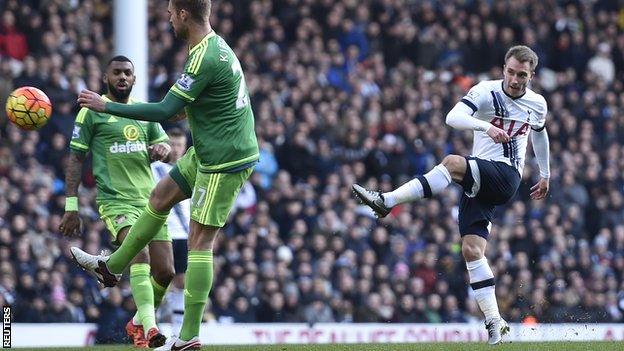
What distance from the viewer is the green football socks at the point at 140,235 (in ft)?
31.3

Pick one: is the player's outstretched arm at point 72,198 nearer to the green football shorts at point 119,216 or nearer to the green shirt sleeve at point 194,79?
the green football shorts at point 119,216

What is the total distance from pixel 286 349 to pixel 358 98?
10913 mm

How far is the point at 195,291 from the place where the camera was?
29.8 feet

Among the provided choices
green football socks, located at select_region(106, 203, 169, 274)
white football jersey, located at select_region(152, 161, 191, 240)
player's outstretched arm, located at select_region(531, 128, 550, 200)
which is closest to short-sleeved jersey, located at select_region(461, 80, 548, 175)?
player's outstretched arm, located at select_region(531, 128, 550, 200)

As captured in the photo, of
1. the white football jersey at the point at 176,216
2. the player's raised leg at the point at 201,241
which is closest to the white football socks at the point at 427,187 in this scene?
the player's raised leg at the point at 201,241

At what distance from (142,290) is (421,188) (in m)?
2.29

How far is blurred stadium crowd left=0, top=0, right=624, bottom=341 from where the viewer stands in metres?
16.5

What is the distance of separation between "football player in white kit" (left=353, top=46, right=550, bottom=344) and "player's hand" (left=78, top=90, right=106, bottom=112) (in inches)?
92.0

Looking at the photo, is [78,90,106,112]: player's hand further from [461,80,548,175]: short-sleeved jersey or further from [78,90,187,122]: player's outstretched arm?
[461,80,548,175]: short-sleeved jersey

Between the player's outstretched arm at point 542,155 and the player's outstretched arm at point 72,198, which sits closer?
the player's outstretched arm at point 72,198

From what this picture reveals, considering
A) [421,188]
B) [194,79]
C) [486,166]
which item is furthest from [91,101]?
[486,166]

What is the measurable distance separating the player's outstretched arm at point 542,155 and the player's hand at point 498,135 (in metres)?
1.13

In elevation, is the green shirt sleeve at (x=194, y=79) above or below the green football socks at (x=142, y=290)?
above
